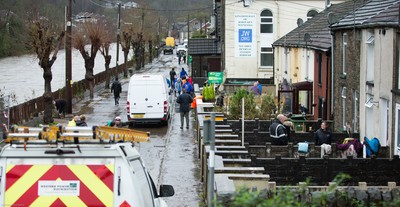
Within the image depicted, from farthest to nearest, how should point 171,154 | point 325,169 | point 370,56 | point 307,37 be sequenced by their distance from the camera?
1. point 307,37
2. point 171,154
3. point 370,56
4. point 325,169

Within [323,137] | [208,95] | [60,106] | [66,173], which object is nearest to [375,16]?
[323,137]

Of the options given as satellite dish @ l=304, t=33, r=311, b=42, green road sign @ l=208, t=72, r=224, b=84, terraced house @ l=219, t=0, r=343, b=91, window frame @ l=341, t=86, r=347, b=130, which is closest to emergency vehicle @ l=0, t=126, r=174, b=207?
window frame @ l=341, t=86, r=347, b=130

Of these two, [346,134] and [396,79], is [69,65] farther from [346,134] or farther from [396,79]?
[396,79]

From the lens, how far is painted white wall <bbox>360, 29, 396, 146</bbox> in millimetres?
19750

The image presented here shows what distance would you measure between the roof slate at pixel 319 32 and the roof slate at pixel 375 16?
3.28m

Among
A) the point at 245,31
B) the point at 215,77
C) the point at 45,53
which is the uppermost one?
the point at 245,31

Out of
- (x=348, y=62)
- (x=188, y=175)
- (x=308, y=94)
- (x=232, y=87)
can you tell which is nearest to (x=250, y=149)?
(x=188, y=175)

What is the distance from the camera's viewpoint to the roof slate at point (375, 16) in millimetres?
19688

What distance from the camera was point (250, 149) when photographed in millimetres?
20062

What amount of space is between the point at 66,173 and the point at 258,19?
43793 millimetres

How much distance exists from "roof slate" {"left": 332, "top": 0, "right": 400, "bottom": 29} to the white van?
26.0ft

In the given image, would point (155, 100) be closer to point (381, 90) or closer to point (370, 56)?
point (370, 56)

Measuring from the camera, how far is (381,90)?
67.7 ft

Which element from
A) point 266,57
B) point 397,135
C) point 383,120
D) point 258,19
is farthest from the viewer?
point 266,57
